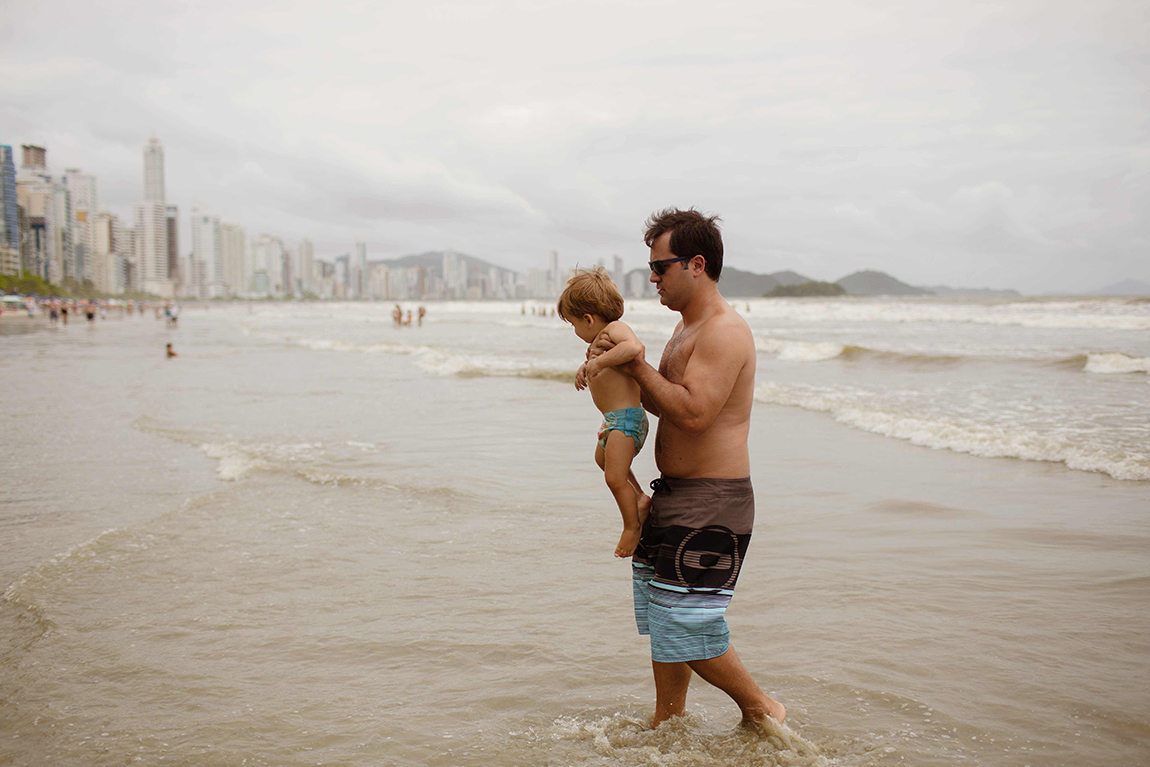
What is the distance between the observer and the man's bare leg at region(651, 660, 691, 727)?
2938 millimetres

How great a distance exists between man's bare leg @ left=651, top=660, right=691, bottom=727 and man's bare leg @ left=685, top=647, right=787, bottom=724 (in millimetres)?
87

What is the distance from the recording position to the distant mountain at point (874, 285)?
573 feet

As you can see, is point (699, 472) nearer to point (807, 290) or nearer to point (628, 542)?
point (628, 542)

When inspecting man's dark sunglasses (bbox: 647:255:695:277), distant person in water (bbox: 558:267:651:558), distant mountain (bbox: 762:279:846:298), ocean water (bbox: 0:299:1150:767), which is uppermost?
distant mountain (bbox: 762:279:846:298)

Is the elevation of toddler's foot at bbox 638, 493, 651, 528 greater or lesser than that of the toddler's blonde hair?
lesser

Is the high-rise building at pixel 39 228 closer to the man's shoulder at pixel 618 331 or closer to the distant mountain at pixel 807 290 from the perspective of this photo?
the distant mountain at pixel 807 290

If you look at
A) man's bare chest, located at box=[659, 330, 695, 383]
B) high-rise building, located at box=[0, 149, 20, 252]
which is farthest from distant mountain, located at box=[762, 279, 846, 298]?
man's bare chest, located at box=[659, 330, 695, 383]

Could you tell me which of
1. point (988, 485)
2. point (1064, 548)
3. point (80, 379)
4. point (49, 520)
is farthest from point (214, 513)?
point (80, 379)

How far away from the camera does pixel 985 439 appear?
30.3 ft

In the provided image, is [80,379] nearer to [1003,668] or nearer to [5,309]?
[1003,668]

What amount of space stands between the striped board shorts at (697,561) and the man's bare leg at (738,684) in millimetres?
52

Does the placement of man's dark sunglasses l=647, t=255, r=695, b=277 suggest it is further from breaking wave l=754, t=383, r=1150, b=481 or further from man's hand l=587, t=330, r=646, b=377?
breaking wave l=754, t=383, r=1150, b=481

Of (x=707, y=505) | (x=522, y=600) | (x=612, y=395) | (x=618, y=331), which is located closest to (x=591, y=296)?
(x=618, y=331)

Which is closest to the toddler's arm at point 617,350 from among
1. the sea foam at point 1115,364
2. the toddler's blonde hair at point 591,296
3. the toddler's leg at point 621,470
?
the toddler's blonde hair at point 591,296
